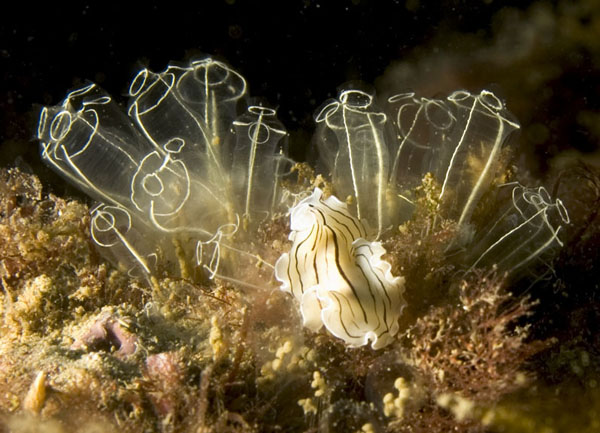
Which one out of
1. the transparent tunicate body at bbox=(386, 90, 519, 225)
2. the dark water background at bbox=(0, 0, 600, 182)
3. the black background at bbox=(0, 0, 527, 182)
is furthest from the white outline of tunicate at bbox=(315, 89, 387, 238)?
the black background at bbox=(0, 0, 527, 182)

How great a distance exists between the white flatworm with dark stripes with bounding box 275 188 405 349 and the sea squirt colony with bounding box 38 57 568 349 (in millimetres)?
552

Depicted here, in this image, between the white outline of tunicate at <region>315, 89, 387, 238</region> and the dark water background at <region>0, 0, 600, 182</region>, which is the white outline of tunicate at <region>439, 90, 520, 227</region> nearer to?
the white outline of tunicate at <region>315, 89, 387, 238</region>

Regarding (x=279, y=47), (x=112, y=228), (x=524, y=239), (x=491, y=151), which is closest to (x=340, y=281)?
(x=524, y=239)

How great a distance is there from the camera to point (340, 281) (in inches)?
114

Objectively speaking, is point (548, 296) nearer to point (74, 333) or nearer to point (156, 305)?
point (156, 305)

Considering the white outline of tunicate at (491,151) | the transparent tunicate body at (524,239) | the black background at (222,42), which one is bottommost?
the transparent tunicate body at (524,239)

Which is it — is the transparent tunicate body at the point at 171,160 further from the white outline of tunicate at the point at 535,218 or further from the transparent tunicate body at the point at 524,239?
A: the white outline of tunicate at the point at 535,218

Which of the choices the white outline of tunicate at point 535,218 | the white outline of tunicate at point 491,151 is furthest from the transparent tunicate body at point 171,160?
the white outline of tunicate at point 535,218

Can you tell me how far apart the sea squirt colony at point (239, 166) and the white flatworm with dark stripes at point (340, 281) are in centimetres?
55

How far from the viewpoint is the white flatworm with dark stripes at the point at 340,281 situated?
9.32 ft

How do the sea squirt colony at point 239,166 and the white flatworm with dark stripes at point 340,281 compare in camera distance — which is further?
the sea squirt colony at point 239,166

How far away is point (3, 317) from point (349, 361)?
2750 mm

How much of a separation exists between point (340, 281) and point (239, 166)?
1944 mm

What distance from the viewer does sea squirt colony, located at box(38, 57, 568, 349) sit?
3914mm
